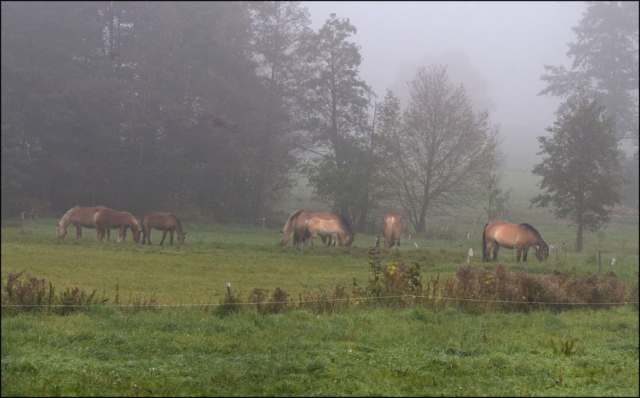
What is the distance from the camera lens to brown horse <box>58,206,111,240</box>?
22203 mm

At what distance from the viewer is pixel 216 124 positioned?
2219cm

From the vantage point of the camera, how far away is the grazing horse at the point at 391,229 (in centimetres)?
2150

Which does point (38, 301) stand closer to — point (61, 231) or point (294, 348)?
point (294, 348)

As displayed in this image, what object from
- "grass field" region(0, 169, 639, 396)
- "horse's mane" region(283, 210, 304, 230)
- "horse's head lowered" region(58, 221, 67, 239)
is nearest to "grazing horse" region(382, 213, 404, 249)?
"horse's mane" region(283, 210, 304, 230)

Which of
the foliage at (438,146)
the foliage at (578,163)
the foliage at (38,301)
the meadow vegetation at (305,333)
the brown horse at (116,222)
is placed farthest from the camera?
the foliage at (438,146)

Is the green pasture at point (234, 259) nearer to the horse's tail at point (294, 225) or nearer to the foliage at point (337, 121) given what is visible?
the horse's tail at point (294, 225)

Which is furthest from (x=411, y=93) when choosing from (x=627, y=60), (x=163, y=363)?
(x=163, y=363)

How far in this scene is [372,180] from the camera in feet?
70.8

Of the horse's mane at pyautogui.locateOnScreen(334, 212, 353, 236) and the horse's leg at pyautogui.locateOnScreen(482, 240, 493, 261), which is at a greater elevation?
the horse's mane at pyautogui.locateOnScreen(334, 212, 353, 236)

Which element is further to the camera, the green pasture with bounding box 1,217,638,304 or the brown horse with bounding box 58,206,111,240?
the brown horse with bounding box 58,206,111,240

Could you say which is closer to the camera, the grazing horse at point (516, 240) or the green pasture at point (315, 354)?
the green pasture at point (315, 354)

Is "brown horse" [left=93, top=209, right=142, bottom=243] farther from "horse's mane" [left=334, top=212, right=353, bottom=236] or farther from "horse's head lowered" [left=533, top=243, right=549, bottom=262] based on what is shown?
"horse's head lowered" [left=533, top=243, right=549, bottom=262]

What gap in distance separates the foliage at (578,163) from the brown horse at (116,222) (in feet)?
50.7

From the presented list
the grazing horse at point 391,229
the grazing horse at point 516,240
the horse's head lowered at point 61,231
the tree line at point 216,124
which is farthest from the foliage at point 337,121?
the horse's head lowered at point 61,231
